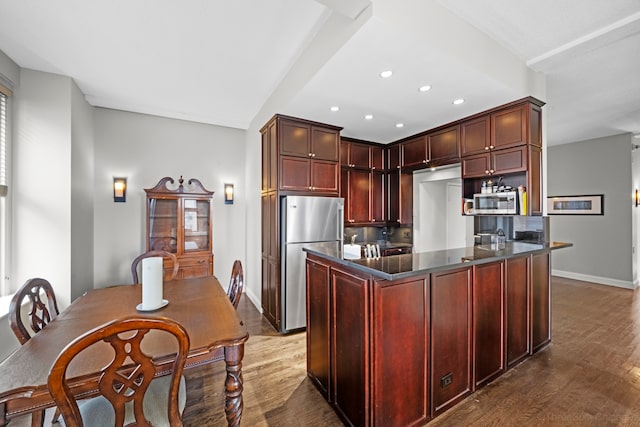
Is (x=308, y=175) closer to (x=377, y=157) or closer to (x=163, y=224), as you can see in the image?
(x=377, y=157)

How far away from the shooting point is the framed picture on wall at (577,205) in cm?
535

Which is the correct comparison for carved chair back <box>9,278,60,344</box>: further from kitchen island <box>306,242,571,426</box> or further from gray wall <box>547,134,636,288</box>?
gray wall <box>547,134,636,288</box>

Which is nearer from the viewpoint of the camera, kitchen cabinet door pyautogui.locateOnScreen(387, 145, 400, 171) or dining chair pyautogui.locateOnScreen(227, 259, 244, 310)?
dining chair pyautogui.locateOnScreen(227, 259, 244, 310)

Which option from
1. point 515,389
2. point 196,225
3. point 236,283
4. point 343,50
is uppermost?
point 343,50

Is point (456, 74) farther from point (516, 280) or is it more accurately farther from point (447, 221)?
point (447, 221)

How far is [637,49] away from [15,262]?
20.9 ft

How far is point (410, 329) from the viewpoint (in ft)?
5.68

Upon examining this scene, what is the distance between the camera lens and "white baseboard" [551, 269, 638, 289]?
16.4 feet

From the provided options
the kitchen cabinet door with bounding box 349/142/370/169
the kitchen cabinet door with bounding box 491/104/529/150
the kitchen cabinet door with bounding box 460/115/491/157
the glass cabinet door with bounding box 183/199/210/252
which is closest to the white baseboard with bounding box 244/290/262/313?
the glass cabinet door with bounding box 183/199/210/252

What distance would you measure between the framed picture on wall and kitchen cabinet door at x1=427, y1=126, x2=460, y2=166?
13.7 feet

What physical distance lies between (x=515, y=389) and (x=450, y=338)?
87 cm

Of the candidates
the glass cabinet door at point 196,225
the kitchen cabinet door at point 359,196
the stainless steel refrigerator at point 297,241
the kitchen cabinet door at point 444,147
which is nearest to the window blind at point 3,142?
the glass cabinet door at point 196,225

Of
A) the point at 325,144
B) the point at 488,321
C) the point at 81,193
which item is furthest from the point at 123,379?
the point at 81,193

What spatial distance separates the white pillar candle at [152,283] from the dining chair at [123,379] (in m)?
0.57
